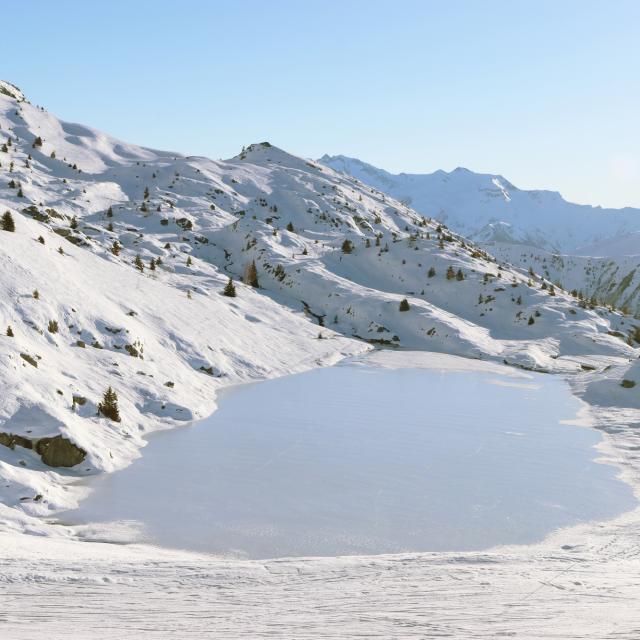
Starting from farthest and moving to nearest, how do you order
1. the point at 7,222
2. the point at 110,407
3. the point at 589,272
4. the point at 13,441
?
1. the point at 589,272
2. the point at 7,222
3. the point at 110,407
4. the point at 13,441

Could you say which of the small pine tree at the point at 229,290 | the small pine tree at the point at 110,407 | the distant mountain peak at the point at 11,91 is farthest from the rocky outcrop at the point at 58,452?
the distant mountain peak at the point at 11,91

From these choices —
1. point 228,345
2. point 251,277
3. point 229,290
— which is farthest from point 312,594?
point 251,277

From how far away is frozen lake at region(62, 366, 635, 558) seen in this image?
30.0 ft

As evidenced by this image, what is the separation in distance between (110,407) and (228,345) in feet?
29.8

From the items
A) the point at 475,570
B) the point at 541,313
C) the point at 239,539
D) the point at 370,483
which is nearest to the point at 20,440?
the point at 239,539

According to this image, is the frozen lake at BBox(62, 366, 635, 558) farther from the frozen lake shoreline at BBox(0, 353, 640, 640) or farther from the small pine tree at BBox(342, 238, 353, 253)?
the small pine tree at BBox(342, 238, 353, 253)

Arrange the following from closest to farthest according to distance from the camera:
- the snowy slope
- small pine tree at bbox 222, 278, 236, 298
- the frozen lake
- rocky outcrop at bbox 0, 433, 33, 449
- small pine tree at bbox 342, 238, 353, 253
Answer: the frozen lake
rocky outcrop at bbox 0, 433, 33, 449
small pine tree at bbox 222, 278, 236, 298
small pine tree at bbox 342, 238, 353, 253
the snowy slope

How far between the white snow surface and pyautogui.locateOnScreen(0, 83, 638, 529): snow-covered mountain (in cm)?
10

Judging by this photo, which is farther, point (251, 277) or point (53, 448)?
point (251, 277)

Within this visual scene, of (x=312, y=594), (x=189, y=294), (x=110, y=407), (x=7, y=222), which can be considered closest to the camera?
(x=312, y=594)

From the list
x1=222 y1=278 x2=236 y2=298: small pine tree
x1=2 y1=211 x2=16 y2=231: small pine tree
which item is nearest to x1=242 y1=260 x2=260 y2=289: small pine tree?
x1=222 y1=278 x2=236 y2=298: small pine tree

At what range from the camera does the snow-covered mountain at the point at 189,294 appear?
13414 mm

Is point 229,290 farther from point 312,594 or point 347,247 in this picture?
point 312,594

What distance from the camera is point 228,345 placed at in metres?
22.5
